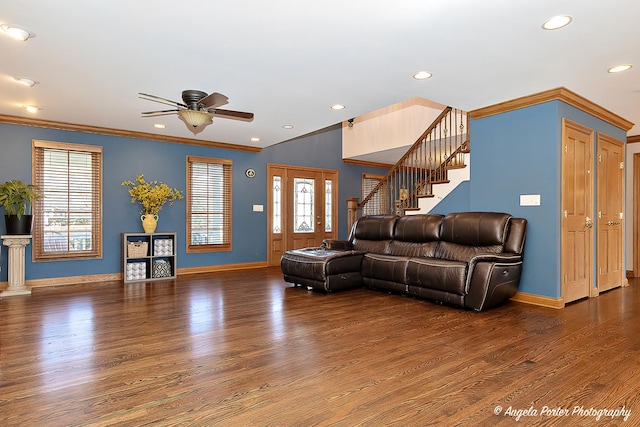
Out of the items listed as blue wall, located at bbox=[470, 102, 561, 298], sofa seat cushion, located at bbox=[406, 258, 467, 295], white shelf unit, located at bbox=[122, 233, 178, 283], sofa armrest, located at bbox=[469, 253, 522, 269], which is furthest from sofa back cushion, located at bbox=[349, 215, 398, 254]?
white shelf unit, located at bbox=[122, 233, 178, 283]

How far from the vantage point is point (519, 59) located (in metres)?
3.36

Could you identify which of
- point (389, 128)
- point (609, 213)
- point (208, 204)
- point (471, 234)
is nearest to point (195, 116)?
point (208, 204)

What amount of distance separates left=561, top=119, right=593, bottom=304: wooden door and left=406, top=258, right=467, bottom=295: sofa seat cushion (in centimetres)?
125

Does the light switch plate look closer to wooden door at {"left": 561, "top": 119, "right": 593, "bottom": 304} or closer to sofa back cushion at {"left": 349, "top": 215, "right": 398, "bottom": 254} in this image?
wooden door at {"left": 561, "top": 119, "right": 593, "bottom": 304}

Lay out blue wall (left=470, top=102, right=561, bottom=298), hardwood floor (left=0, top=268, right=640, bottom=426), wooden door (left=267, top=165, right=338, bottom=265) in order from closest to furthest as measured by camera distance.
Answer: hardwood floor (left=0, top=268, right=640, bottom=426)
blue wall (left=470, top=102, right=561, bottom=298)
wooden door (left=267, top=165, right=338, bottom=265)

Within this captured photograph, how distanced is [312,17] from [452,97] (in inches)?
92.0

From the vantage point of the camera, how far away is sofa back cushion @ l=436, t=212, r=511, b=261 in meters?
4.36

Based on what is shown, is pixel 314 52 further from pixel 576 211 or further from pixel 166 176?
pixel 166 176

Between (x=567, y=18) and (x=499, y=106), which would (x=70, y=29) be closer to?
(x=567, y=18)

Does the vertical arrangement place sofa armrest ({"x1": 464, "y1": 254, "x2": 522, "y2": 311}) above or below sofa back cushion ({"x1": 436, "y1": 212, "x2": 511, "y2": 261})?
below

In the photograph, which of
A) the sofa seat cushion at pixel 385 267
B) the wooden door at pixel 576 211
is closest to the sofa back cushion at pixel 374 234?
the sofa seat cushion at pixel 385 267

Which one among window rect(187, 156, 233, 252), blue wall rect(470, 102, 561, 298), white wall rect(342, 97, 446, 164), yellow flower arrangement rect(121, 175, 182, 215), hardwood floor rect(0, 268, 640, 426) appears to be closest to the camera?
hardwood floor rect(0, 268, 640, 426)

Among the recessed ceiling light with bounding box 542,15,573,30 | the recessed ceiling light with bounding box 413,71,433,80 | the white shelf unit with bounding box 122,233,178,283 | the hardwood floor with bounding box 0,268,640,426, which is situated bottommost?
the hardwood floor with bounding box 0,268,640,426

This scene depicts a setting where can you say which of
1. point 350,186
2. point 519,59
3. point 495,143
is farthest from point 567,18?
point 350,186
